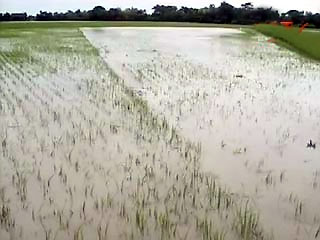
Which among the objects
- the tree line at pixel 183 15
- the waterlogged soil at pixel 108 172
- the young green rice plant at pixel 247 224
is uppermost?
the tree line at pixel 183 15

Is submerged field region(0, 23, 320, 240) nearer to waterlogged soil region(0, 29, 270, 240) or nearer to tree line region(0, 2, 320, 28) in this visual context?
waterlogged soil region(0, 29, 270, 240)

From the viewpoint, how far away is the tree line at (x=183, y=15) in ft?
134

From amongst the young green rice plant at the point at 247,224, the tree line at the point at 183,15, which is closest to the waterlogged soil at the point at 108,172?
the young green rice plant at the point at 247,224

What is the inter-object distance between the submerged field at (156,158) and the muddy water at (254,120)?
0.02 m

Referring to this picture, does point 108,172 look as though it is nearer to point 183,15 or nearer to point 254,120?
point 254,120

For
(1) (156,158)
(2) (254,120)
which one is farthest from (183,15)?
(1) (156,158)

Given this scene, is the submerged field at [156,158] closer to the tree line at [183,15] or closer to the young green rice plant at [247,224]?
the young green rice plant at [247,224]

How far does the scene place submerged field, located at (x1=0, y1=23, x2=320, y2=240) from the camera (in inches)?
116

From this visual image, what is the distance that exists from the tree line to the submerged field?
33.3 meters

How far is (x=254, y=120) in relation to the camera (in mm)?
5688

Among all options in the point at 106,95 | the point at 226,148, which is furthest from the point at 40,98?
the point at 226,148

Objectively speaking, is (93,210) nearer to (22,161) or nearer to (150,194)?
(150,194)

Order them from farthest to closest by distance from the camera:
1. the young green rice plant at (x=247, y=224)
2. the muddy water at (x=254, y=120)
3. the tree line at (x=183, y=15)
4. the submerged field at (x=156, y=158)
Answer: the tree line at (x=183, y=15)
the muddy water at (x=254, y=120)
the submerged field at (x=156, y=158)
the young green rice plant at (x=247, y=224)

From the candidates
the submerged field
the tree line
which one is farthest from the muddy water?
the tree line
